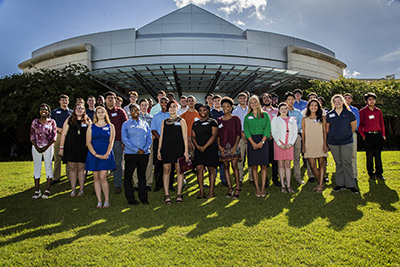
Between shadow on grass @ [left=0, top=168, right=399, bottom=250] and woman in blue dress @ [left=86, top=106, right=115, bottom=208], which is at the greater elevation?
woman in blue dress @ [left=86, top=106, right=115, bottom=208]

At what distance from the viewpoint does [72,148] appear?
5336mm

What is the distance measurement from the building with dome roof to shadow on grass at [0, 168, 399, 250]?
15987mm

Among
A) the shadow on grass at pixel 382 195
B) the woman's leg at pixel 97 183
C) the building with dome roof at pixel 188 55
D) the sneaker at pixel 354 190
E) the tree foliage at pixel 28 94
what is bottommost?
the shadow on grass at pixel 382 195

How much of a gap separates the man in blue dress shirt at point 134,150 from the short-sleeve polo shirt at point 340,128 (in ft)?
13.3

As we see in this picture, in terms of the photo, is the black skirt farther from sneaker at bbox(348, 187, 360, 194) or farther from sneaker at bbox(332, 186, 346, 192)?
sneaker at bbox(348, 187, 360, 194)

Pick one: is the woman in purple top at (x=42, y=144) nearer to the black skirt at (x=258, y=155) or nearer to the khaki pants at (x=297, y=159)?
the black skirt at (x=258, y=155)

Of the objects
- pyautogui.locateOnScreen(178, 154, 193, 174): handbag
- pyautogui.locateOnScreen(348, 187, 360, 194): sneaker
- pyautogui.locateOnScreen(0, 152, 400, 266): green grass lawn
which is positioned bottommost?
pyautogui.locateOnScreen(0, 152, 400, 266): green grass lawn

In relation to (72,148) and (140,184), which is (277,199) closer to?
(140,184)

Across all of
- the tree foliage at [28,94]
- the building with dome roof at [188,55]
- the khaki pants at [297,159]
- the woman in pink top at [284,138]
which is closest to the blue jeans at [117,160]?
the woman in pink top at [284,138]

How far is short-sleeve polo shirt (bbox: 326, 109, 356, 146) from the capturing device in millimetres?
5209

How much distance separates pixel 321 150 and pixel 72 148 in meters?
5.46

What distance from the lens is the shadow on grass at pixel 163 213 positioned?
3.58 metres

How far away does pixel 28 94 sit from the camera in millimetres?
16391

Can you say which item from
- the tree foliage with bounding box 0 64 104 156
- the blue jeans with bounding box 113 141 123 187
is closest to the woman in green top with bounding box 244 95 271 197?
the blue jeans with bounding box 113 141 123 187
